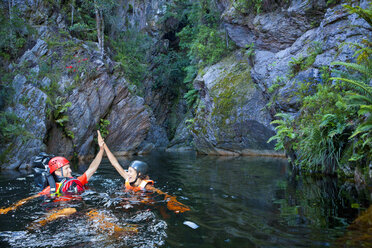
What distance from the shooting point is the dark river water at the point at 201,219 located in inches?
115

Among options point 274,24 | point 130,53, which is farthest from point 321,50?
point 130,53

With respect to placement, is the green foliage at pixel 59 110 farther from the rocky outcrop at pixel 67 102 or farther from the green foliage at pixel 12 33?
the green foliage at pixel 12 33

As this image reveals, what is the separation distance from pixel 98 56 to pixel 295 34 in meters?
11.8

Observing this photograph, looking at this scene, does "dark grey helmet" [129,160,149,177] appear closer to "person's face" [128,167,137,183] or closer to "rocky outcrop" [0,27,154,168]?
"person's face" [128,167,137,183]

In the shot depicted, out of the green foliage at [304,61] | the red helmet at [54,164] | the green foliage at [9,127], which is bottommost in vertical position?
the red helmet at [54,164]

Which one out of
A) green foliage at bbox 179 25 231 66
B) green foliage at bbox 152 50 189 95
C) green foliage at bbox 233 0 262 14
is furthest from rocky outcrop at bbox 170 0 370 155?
green foliage at bbox 152 50 189 95

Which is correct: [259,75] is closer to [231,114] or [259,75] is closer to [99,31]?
[231,114]

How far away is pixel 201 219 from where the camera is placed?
3.76 meters

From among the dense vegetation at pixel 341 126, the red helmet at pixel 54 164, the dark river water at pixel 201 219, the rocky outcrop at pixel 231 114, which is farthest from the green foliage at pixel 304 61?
the red helmet at pixel 54 164

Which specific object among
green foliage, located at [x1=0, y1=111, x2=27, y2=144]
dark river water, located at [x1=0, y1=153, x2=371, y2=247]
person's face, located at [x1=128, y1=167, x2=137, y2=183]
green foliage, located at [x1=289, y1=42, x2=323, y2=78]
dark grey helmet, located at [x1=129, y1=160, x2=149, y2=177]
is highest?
A: green foliage, located at [x1=289, y1=42, x2=323, y2=78]

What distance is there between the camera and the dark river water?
9.62ft

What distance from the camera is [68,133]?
562 inches

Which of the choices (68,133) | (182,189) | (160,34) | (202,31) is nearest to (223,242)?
(182,189)

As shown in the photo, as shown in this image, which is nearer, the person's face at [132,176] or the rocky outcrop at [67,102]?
the person's face at [132,176]
